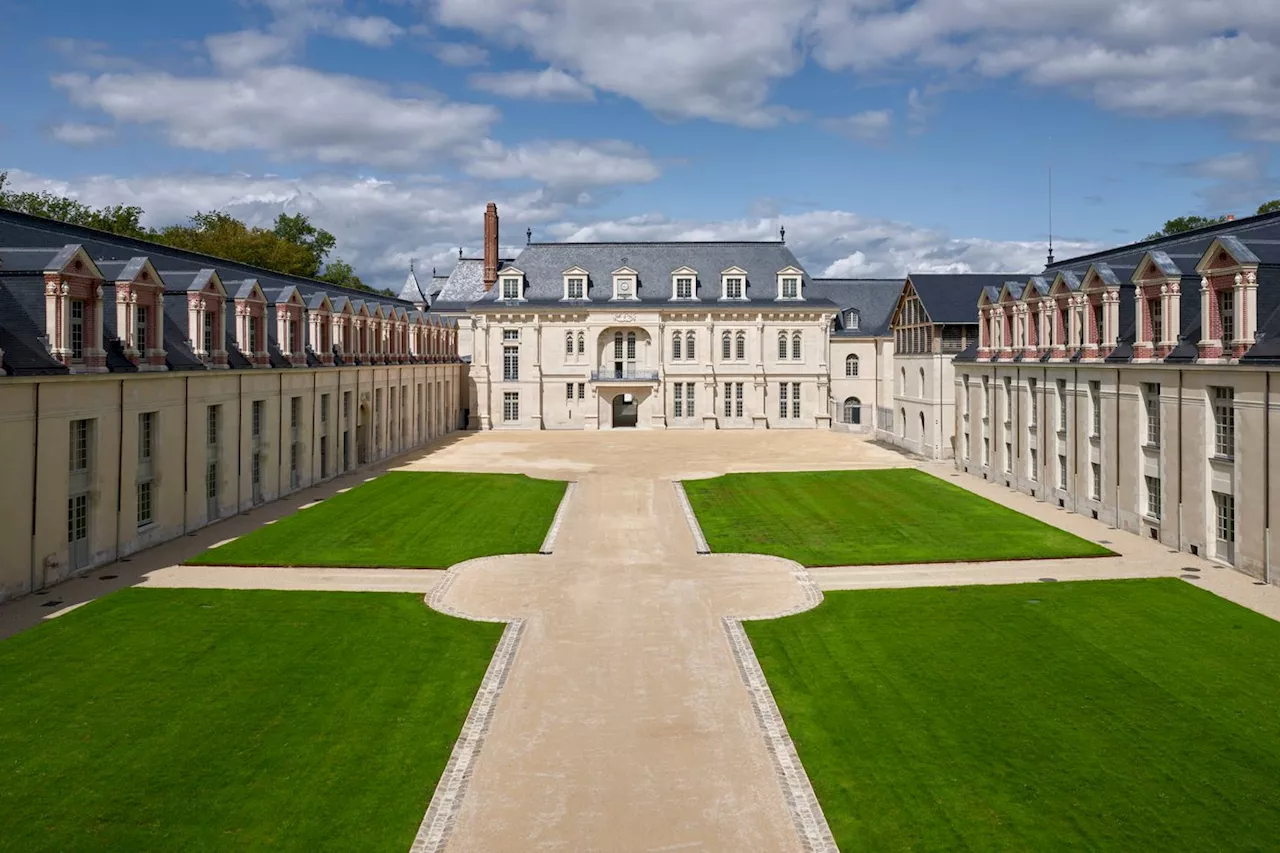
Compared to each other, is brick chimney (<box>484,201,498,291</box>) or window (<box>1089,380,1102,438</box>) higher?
brick chimney (<box>484,201,498,291</box>)

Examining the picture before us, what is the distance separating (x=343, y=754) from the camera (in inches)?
563

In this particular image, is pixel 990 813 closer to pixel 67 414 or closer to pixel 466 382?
pixel 67 414

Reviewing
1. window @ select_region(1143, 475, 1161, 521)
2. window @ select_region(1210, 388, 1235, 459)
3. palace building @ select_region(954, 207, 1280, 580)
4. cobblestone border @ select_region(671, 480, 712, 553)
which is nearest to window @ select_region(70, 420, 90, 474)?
cobblestone border @ select_region(671, 480, 712, 553)

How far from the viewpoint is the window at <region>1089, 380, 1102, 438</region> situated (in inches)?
1356

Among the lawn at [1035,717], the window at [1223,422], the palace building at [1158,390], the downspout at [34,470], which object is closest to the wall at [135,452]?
the downspout at [34,470]

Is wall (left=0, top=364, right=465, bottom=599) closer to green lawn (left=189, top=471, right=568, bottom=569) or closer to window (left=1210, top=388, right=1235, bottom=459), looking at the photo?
green lawn (left=189, top=471, right=568, bottom=569)

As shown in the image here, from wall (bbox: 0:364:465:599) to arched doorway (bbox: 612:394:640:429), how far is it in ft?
114

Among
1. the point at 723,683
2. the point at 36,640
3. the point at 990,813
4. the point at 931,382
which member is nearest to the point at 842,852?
the point at 990,813

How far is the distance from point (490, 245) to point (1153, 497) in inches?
2399

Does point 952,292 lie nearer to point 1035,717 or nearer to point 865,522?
point 865,522

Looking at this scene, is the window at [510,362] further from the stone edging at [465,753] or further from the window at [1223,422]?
the window at [1223,422]

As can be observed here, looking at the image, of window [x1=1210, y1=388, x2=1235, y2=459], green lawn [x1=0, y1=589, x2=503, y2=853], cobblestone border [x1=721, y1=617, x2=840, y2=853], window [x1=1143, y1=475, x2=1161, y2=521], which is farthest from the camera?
window [x1=1143, y1=475, x2=1161, y2=521]

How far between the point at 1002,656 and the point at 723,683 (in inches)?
237

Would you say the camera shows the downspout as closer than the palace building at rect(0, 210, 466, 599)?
Yes
